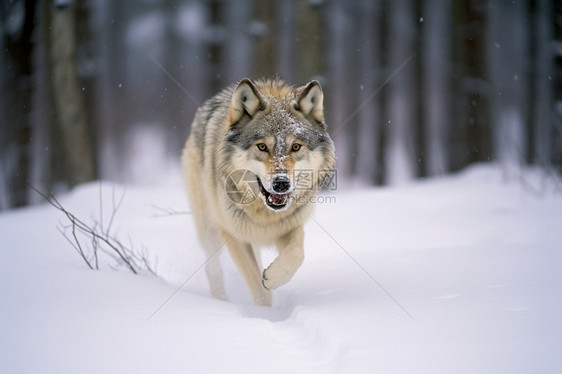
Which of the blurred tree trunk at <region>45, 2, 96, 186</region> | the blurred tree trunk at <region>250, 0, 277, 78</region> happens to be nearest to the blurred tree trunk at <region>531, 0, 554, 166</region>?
the blurred tree trunk at <region>250, 0, 277, 78</region>

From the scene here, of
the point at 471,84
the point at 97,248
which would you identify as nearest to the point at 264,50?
the point at 471,84

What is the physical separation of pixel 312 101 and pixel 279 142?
568 millimetres

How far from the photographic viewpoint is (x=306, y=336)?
2.49 metres

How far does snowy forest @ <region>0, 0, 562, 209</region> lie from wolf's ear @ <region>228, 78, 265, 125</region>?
9.18 feet

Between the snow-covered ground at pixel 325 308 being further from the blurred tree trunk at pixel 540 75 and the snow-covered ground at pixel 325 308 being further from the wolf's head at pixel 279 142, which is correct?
the blurred tree trunk at pixel 540 75

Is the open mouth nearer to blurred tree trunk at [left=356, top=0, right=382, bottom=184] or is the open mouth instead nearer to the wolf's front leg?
the wolf's front leg

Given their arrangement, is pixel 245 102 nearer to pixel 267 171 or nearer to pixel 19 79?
pixel 267 171

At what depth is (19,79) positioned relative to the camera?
9.98m

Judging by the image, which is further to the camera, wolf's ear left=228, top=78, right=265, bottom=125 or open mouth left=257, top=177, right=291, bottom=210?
wolf's ear left=228, top=78, right=265, bottom=125

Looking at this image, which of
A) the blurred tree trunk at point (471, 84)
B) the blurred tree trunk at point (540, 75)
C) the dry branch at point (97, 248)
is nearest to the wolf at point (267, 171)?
the dry branch at point (97, 248)

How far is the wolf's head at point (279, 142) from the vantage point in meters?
3.19

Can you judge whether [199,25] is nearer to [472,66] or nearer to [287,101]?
[472,66]

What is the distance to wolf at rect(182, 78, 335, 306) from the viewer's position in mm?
3201

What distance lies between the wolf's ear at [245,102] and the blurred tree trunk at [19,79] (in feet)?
26.0
